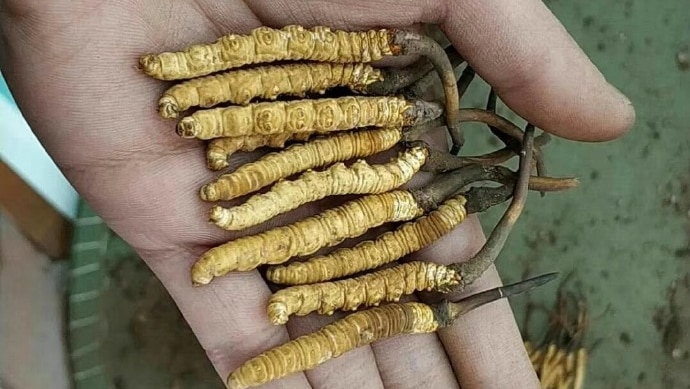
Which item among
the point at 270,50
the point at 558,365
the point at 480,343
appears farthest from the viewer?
the point at 558,365

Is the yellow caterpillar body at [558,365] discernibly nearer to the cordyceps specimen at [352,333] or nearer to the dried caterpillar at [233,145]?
the cordyceps specimen at [352,333]

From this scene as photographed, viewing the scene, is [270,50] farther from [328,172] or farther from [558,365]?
[558,365]

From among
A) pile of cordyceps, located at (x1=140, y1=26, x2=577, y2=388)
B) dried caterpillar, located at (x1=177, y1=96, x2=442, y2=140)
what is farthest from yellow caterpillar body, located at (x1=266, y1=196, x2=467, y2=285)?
dried caterpillar, located at (x1=177, y1=96, x2=442, y2=140)

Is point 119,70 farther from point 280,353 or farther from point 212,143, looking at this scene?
point 280,353

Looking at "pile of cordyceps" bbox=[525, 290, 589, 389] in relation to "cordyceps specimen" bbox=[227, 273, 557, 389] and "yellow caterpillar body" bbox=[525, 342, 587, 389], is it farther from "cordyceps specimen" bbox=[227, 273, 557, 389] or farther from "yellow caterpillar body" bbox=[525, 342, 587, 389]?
"cordyceps specimen" bbox=[227, 273, 557, 389]

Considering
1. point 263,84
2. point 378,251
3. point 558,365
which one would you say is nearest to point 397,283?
point 378,251

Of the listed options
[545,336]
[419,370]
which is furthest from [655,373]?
[419,370]

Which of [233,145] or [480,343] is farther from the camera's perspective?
[480,343]
